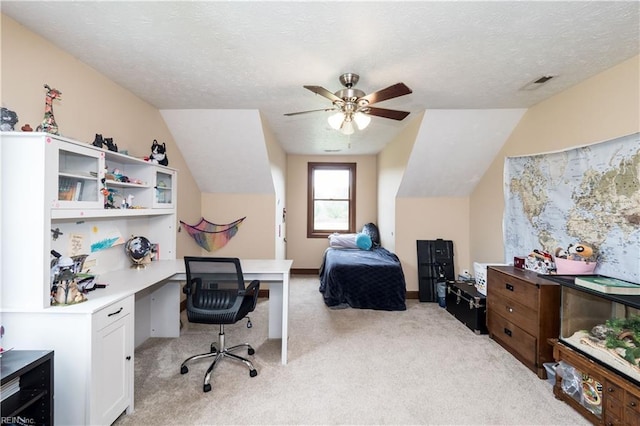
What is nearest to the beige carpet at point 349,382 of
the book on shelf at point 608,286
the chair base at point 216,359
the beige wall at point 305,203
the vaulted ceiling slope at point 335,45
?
the chair base at point 216,359

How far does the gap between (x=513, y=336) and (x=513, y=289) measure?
1.37 ft

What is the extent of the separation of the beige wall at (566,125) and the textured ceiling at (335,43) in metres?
0.14

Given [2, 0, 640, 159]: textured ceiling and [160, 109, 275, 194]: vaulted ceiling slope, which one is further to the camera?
[160, 109, 275, 194]: vaulted ceiling slope

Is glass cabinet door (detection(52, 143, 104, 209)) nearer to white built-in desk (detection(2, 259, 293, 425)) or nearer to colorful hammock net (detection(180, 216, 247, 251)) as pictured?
white built-in desk (detection(2, 259, 293, 425))

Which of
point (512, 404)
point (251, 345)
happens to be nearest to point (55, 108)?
point (251, 345)

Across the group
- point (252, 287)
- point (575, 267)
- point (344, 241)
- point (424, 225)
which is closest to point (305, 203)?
point (344, 241)

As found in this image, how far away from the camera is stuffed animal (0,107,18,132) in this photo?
151 centimetres

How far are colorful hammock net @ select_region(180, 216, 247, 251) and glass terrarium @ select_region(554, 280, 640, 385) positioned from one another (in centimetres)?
371

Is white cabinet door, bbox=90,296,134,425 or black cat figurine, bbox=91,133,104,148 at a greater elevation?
black cat figurine, bbox=91,133,104,148

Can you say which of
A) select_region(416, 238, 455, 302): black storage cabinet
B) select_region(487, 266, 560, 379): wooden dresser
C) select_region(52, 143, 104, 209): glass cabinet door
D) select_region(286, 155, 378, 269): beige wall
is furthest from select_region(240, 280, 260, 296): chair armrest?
select_region(286, 155, 378, 269): beige wall

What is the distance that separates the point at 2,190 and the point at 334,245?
13.8 feet

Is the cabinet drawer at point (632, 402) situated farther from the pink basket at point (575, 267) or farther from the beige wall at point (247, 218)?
the beige wall at point (247, 218)

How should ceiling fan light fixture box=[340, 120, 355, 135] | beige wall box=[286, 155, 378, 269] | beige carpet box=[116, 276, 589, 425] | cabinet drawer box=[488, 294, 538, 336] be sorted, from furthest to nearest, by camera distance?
beige wall box=[286, 155, 378, 269], ceiling fan light fixture box=[340, 120, 355, 135], cabinet drawer box=[488, 294, 538, 336], beige carpet box=[116, 276, 589, 425]

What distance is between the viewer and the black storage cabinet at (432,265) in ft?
13.8
